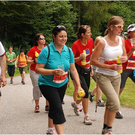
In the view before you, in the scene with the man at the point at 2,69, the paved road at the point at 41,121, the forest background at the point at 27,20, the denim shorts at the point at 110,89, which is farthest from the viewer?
the forest background at the point at 27,20

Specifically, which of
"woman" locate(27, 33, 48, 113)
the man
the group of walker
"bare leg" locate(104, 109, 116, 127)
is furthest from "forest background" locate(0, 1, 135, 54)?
"bare leg" locate(104, 109, 116, 127)

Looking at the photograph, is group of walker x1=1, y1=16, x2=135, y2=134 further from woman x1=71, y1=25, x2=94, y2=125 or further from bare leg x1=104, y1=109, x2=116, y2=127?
woman x1=71, y1=25, x2=94, y2=125

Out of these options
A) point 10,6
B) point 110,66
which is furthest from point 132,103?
point 10,6

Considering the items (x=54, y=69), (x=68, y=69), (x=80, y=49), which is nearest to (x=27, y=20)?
(x=80, y=49)

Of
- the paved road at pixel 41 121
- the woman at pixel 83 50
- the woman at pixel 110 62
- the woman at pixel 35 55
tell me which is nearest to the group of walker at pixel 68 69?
the woman at pixel 110 62

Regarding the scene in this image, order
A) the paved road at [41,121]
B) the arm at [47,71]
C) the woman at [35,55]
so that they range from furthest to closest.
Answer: the woman at [35,55], the paved road at [41,121], the arm at [47,71]

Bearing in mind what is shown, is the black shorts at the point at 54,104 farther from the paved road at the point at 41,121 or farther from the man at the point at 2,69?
the paved road at the point at 41,121

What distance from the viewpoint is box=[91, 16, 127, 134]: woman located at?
4.46 metres

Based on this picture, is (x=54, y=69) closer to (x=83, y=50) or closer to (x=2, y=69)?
(x=2, y=69)

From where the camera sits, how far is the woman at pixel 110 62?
4457mm

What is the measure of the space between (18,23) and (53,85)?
82.4 ft

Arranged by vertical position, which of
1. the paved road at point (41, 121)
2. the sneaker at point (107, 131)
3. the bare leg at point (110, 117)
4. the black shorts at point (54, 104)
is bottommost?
the paved road at point (41, 121)

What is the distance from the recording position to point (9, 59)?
576 inches

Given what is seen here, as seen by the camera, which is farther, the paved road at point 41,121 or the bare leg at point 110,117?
the paved road at point 41,121
